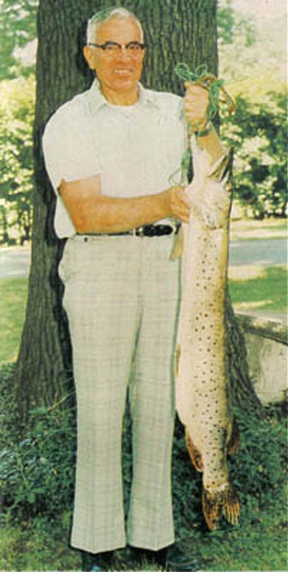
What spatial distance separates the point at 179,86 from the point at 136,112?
524 millimetres

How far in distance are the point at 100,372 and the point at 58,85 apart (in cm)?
149

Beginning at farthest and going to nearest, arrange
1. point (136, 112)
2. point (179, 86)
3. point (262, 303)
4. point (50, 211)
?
point (262, 303)
point (50, 211)
point (179, 86)
point (136, 112)

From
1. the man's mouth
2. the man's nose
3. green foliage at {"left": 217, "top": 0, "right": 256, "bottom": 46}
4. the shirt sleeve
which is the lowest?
the shirt sleeve

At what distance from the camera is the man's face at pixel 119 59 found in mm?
3262

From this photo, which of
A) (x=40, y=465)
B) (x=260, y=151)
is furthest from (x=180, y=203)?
(x=260, y=151)

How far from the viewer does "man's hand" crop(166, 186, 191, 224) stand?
10.3ft

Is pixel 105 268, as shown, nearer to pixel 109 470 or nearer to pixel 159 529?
pixel 109 470

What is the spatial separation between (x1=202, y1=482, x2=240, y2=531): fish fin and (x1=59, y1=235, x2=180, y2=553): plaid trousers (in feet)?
0.55

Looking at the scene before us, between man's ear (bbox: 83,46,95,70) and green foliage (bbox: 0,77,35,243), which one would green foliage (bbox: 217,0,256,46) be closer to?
man's ear (bbox: 83,46,95,70)

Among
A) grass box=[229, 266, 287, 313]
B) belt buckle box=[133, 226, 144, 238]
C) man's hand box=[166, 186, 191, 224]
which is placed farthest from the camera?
grass box=[229, 266, 287, 313]

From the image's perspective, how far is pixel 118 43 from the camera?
3.25 m

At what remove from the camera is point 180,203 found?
315 cm

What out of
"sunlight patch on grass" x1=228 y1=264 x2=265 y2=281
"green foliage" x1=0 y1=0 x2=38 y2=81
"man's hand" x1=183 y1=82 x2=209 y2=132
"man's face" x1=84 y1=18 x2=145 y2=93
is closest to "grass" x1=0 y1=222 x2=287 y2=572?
"green foliage" x1=0 y1=0 x2=38 y2=81

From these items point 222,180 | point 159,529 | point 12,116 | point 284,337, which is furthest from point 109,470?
point 12,116
